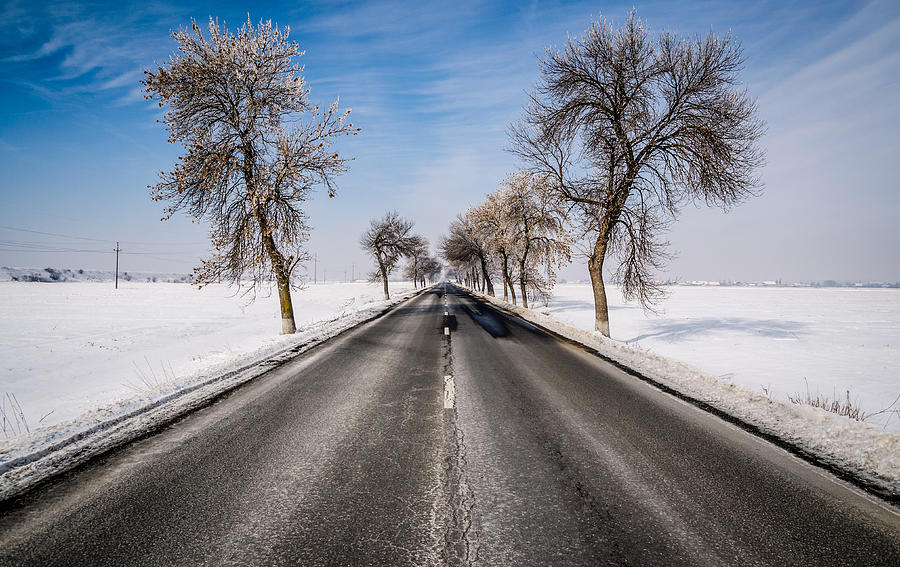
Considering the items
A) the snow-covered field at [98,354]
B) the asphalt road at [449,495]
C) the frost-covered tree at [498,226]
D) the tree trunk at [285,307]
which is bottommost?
the snow-covered field at [98,354]

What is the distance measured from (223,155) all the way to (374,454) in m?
12.4

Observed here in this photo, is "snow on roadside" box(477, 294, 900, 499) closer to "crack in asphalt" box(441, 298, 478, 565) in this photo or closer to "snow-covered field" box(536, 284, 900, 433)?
"snow-covered field" box(536, 284, 900, 433)

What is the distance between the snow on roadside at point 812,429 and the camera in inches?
139

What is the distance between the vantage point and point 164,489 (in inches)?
123

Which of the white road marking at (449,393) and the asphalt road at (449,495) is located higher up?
the asphalt road at (449,495)

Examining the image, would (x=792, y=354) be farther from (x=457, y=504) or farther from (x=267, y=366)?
(x=267, y=366)

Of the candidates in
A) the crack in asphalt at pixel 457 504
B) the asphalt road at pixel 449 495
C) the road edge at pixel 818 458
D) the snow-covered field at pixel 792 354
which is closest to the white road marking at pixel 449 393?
the asphalt road at pixel 449 495

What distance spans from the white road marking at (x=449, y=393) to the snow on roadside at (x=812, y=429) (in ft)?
12.2

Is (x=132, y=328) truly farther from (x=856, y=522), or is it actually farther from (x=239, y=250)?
(x=856, y=522)

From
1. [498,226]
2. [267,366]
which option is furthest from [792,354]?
[498,226]

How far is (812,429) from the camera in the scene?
4480mm

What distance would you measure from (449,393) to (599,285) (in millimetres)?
10211

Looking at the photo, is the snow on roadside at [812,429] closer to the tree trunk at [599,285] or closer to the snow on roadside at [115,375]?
the tree trunk at [599,285]

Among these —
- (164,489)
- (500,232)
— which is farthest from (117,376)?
(500,232)
